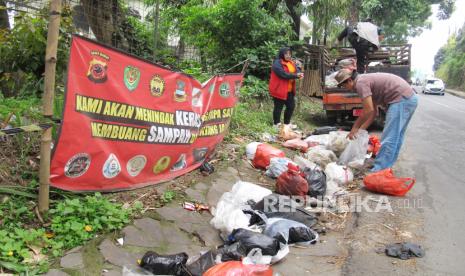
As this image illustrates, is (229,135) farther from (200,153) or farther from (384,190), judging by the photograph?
(384,190)

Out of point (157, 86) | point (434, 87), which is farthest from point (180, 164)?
point (434, 87)

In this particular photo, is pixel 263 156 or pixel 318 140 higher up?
pixel 318 140

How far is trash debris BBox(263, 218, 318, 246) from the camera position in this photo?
3.97 metres

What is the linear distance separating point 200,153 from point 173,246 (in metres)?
1.84

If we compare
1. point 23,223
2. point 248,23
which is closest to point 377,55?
point 248,23

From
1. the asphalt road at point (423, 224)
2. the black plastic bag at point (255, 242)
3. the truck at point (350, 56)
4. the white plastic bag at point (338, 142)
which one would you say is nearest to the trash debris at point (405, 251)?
the asphalt road at point (423, 224)

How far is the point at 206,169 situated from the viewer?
5.38 meters

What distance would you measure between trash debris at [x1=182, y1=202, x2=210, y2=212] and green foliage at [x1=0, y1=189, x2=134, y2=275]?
65cm

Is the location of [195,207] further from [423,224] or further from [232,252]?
[423,224]

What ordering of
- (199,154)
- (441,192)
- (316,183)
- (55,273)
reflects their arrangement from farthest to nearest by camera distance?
(441,192), (199,154), (316,183), (55,273)

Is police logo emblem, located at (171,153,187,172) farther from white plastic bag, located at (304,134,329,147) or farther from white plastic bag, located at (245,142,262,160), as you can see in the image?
white plastic bag, located at (304,134,329,147)

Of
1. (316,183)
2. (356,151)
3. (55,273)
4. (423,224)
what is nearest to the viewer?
(55,273)

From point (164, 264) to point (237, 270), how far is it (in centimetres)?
57

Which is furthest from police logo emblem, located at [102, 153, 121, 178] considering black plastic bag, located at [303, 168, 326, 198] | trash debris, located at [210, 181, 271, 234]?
black plastic bag, located at [303, 168, 326, 198]
